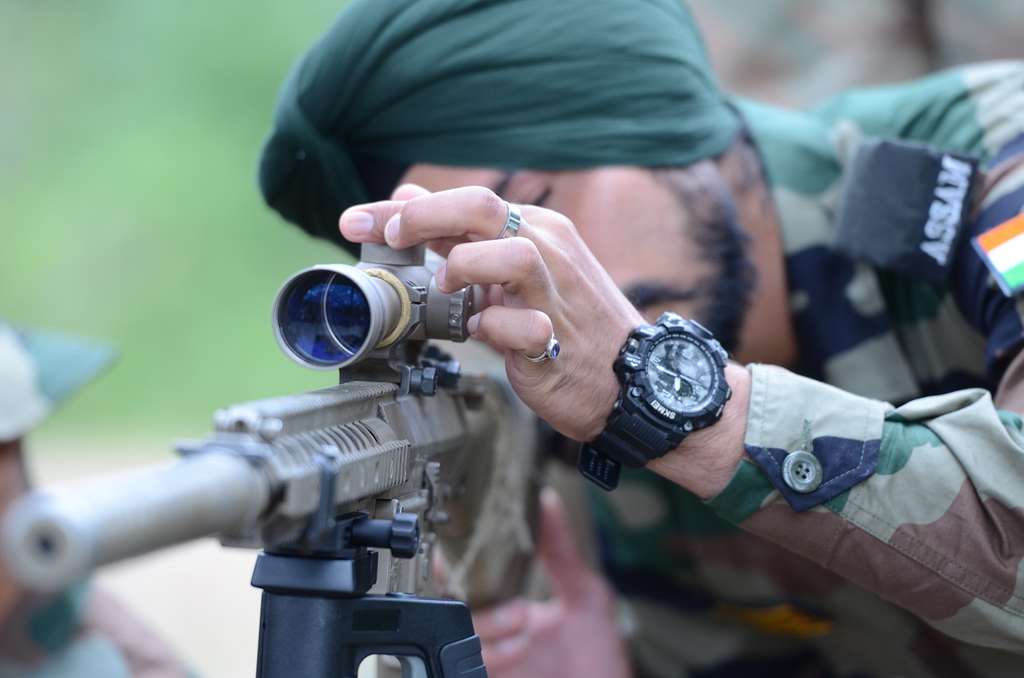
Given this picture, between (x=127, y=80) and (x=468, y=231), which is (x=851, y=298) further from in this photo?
(x=127, y=80)

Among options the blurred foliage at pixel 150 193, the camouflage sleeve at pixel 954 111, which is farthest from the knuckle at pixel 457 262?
the blurred foliage at pixel 150 193

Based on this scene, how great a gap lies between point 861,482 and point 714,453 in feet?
0.53

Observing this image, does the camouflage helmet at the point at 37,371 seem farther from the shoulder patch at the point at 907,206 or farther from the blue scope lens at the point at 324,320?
the shoulder patch at the point at 907,206

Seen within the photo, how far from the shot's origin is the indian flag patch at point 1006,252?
59.6 inches

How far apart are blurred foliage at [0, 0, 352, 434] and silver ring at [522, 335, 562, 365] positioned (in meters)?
4.13

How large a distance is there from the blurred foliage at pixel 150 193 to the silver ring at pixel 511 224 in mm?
4127

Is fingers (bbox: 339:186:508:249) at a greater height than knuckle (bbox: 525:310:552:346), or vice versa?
fingers (bbox: 339:186:508:249)

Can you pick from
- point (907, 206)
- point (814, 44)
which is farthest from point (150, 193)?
point (907, 206)

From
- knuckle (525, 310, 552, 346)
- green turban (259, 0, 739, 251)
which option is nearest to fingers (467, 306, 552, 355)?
knuckle (525, 310, 552, 346)

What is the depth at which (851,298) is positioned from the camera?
1.94 metres

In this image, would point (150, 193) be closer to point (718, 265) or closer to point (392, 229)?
point (718, 265)

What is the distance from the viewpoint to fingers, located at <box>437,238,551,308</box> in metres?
1.17

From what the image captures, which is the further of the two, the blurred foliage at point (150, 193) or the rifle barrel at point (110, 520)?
the blurred foliage at point (150, 193)

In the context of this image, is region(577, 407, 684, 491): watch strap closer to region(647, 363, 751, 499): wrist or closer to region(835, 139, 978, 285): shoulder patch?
region(647, 363, 751, 499): wrist
